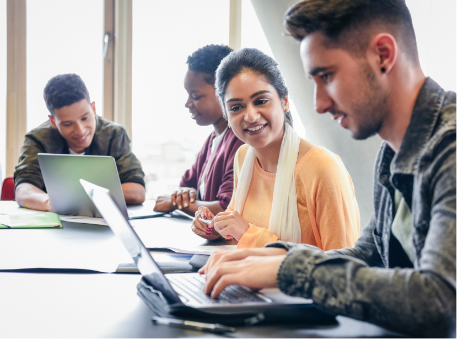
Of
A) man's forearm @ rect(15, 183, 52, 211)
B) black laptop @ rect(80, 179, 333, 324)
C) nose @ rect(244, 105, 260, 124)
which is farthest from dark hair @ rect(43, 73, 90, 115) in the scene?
black laptop @ rect(80, 179, 333, 324)

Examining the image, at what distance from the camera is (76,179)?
66.8 inches

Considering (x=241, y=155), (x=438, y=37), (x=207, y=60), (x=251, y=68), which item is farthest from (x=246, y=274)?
(x=438, y=37)

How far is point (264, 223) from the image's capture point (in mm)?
1488

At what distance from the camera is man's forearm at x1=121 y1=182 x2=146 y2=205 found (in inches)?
88.4

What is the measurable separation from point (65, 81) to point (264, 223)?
1.47m

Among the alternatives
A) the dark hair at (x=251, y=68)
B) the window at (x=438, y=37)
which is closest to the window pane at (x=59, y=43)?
the dark hair at (x=251, y=68)

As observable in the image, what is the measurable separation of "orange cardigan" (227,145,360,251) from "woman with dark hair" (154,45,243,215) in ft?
1.63

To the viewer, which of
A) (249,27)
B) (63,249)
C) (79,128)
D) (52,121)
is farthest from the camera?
(249,27)

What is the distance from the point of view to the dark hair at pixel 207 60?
214 centimetres

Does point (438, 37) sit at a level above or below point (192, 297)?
above

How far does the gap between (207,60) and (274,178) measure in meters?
0.90

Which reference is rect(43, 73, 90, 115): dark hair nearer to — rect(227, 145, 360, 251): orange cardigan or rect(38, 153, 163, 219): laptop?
rect(38, 153, 163, 219): laptop

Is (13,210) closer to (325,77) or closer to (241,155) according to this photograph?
(241,155)

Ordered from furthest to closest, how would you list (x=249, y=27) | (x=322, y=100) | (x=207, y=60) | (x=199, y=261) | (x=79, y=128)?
(x=249, y=27), (x=79, y=128), (x=207, y=60), (x=199, y=261), (x=322, y=100)
